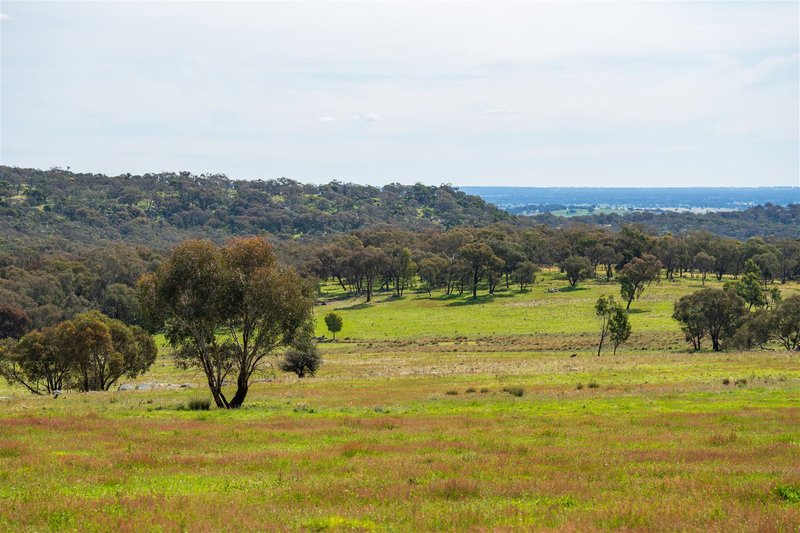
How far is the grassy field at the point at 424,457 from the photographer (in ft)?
40.2

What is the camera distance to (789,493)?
44.8ft

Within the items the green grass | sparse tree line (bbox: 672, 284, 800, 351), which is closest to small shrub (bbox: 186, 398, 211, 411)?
sparse tree line (bbox: 672, 284, 800, 351)

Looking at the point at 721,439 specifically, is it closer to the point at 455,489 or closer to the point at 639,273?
the point at 455,489

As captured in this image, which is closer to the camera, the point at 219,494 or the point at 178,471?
the point at 219,494

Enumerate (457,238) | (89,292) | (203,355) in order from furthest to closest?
(457,238) → (89,292) → (203,355)

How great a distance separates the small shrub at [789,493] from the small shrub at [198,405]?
2649 centimetres

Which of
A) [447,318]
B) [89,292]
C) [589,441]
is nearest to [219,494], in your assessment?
[589,441]

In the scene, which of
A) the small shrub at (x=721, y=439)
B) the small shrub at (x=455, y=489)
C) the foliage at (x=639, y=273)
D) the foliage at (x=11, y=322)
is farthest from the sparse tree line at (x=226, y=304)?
the foliage at (x=639, y=273)

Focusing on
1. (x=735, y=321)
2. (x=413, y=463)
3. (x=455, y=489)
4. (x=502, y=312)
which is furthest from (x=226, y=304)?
(x=502, y=312)

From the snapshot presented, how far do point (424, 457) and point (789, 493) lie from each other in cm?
862

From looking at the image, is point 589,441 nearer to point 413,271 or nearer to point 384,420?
point 384,420

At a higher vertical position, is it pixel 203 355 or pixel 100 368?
pixel 203 355

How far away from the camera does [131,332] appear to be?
6047 centimetres

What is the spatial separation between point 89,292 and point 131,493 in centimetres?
14059
